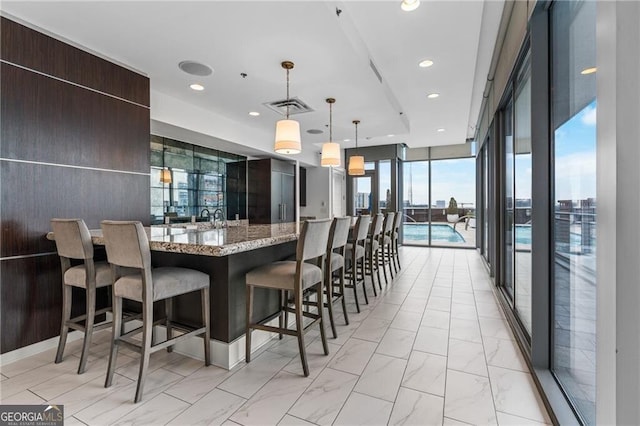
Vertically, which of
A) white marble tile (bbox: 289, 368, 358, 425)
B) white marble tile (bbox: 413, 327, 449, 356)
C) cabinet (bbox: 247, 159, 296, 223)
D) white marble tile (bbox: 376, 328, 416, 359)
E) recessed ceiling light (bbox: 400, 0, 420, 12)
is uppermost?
recessed ceiling light (bbox: 400, 0, 420, 12)

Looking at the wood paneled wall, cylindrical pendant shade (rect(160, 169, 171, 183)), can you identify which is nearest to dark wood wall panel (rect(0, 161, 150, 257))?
the wood paneled wall

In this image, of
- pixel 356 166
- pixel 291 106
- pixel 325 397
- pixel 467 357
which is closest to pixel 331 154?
pixel 291 106

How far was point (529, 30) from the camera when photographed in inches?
80.7

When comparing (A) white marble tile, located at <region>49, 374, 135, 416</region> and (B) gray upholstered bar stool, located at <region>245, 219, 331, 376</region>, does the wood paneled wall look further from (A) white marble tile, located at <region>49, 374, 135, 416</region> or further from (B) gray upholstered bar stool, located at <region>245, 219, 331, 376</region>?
(B) gray upholstered bar stool, located at <region>245, 219, 331, 376</region>

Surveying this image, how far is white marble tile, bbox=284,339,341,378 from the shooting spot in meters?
2.10

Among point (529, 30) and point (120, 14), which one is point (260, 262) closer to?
point (120, 14)

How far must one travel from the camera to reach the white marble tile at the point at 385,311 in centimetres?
316

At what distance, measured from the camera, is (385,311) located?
3.31 meters

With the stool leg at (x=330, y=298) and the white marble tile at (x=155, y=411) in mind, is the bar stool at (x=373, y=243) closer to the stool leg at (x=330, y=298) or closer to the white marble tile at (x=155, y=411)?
the stool leg at (x=330, y=298)

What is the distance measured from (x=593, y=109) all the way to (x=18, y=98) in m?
3.84

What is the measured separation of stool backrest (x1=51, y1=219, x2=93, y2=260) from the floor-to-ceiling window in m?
2.94

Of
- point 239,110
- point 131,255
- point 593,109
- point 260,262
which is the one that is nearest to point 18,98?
point 131,255

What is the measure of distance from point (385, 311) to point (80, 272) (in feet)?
9.13

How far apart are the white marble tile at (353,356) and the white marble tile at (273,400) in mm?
286
